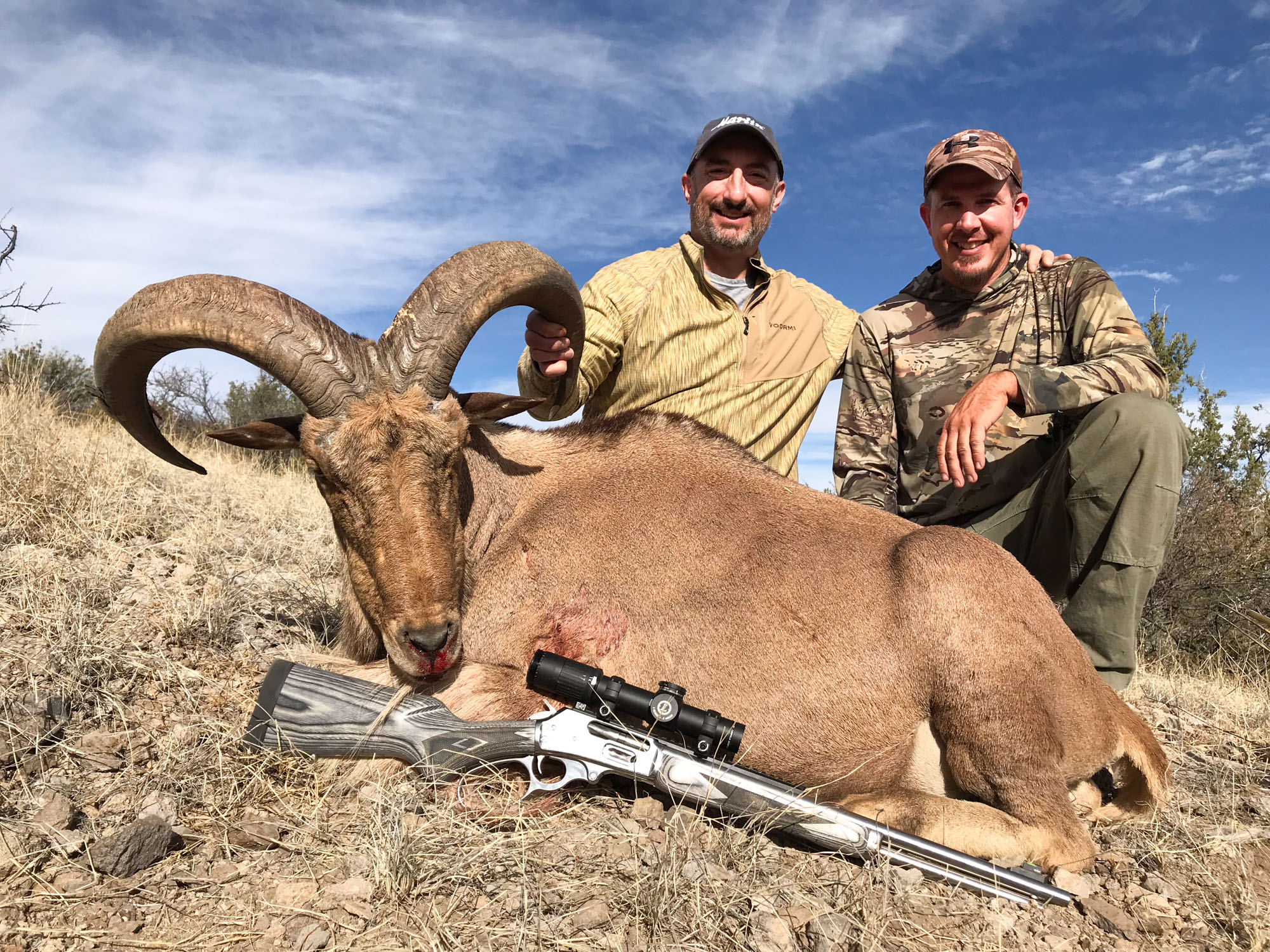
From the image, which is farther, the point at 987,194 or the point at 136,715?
the point at 987,194

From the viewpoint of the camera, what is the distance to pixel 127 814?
3.44m

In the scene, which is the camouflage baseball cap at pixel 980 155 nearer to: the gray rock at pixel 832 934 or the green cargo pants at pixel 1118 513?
the green cargo pants at pixel 1118 513

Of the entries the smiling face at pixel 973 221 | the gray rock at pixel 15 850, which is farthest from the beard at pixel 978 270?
the gray rock at pixel 15 850

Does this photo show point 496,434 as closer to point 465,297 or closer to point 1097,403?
point 465,297

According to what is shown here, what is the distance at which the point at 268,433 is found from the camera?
4.06 m

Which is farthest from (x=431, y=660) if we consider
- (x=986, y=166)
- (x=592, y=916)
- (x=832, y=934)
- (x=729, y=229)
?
(x=986, y=166)

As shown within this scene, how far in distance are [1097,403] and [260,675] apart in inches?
217

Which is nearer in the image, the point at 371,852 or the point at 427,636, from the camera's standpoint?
the point at 371,852

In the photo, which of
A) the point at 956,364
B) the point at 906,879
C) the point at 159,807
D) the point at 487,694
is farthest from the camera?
the point at 956,364

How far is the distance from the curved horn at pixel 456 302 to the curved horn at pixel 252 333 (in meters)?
0.20

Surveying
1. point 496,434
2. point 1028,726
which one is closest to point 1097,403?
point 1028,726

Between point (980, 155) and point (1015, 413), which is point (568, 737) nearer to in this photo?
point (1015, 413)

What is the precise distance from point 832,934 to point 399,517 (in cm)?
245

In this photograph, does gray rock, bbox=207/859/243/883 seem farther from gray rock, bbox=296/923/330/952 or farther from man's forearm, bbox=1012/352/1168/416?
man's forearm, bbox=1012/352/1168/416
